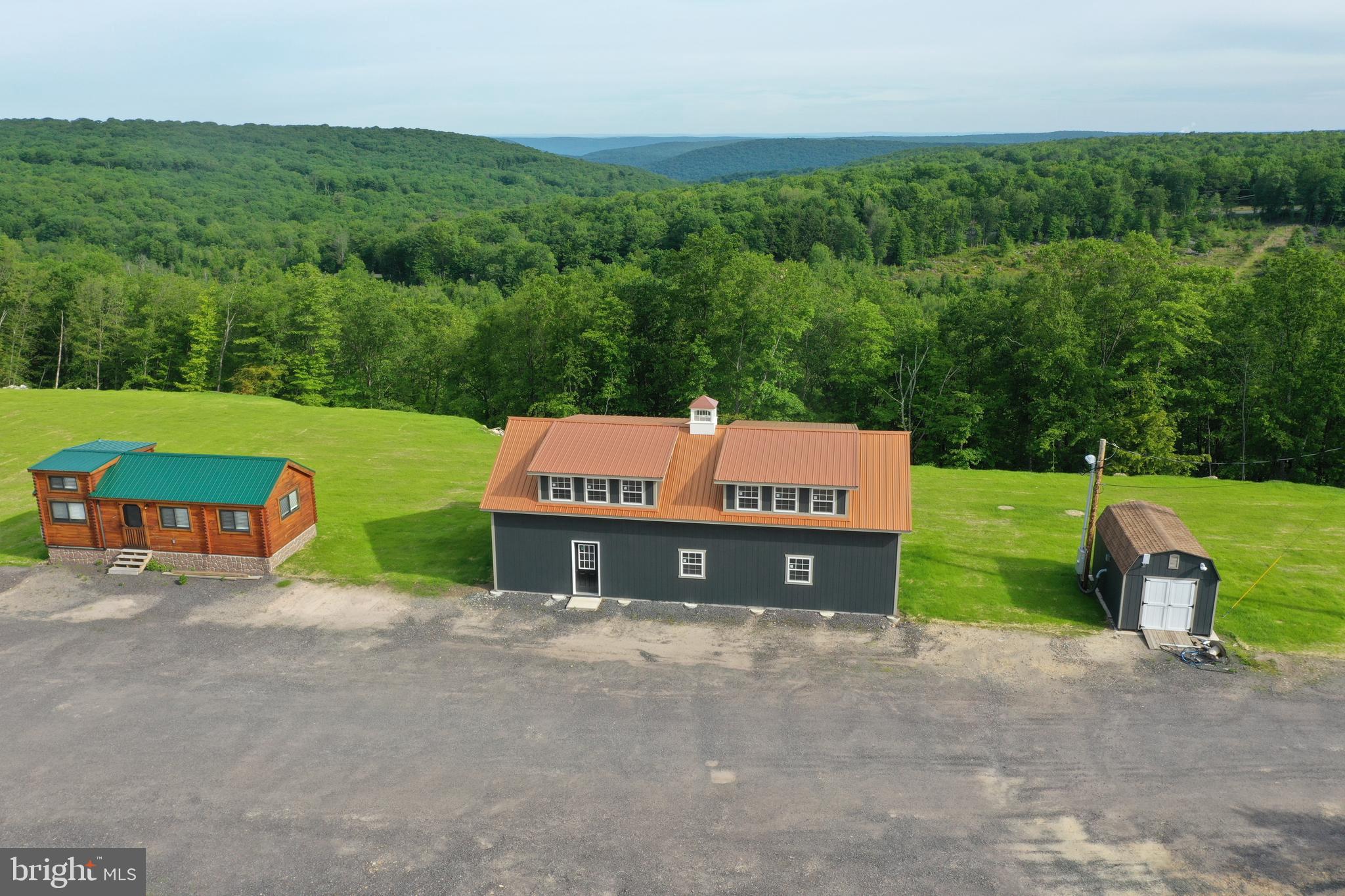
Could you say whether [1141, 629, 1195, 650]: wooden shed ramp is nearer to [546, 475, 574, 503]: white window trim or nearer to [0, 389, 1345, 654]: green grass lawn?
[0, 389, 1345, 654]: green grass lawn

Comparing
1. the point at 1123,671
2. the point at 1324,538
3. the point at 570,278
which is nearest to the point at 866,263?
the point at 570,278

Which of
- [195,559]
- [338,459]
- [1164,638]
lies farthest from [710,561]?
[338,459]

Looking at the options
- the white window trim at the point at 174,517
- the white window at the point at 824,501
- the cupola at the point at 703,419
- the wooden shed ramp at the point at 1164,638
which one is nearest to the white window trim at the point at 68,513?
the white window trim at the point at 174,517

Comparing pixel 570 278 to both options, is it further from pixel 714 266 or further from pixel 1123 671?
pixel 1123 671

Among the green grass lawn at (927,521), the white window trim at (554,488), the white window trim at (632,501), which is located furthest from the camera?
the green grass lawn at (927,521)

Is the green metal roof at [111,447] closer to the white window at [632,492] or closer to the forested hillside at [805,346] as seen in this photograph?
the white window at [632,492]

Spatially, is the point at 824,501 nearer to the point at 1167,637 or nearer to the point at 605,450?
the point at 605,450
